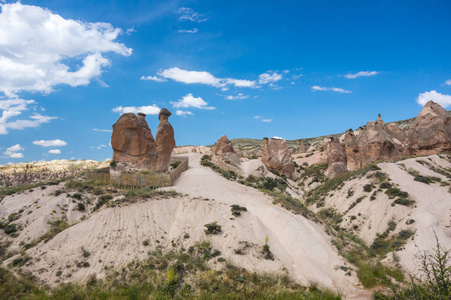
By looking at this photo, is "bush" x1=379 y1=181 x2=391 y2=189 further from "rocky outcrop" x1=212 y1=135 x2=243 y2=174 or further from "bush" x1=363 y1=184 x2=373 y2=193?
"rocky outcrop" x1=212 y1=135 x2=243 y2=174

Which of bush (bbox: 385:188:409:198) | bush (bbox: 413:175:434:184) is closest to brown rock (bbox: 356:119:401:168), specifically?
bush (bbox: 413:175:434:184)

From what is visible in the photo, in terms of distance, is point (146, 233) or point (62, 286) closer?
point (62, 286)

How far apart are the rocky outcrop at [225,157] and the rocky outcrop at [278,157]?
19.4 feet

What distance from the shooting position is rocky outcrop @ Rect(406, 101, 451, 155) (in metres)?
31.2

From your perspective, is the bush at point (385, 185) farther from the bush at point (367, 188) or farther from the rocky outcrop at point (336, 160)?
the rocky outcrop at point (336, 160)

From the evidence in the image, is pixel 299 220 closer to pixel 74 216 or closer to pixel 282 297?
pixel 282 297

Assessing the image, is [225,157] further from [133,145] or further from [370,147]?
[370,147]

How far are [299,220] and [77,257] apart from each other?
12453 millimetres

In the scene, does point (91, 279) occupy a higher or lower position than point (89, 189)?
lower

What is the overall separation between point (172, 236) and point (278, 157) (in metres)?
26.1

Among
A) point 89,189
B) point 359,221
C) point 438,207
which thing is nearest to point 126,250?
point 89,189

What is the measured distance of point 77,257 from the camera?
40.5ft

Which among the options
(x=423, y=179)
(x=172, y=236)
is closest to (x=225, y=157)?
(x=172, y=236)

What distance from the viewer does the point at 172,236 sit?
14.5 m
